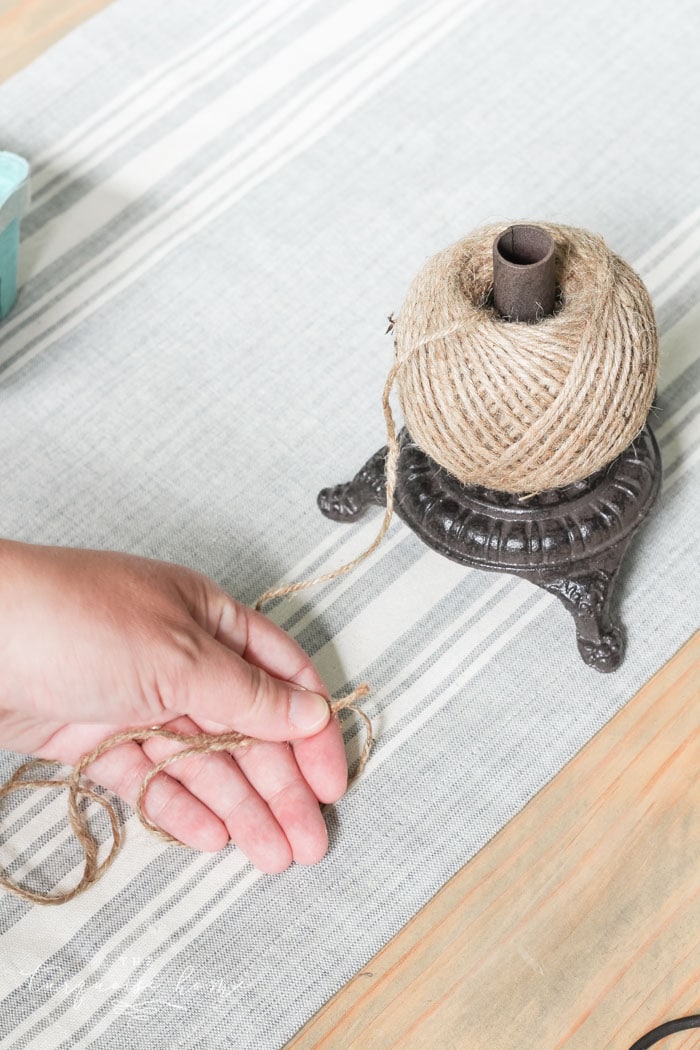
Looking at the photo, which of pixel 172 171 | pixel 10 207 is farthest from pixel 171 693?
pixel 172 171

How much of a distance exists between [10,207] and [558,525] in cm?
56

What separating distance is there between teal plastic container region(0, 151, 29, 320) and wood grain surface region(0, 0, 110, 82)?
32 centimetres

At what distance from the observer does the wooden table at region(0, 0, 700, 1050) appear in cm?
78

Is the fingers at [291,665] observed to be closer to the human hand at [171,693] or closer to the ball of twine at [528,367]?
the human hand at [171,693]

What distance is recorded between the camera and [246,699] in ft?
2.60

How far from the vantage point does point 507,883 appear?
0.83m

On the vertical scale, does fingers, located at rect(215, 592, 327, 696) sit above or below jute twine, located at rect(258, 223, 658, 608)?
below

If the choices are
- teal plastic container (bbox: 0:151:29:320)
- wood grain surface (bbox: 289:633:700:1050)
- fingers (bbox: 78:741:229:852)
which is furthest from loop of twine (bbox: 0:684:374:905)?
teal plastic container (bbox: 0:151:29:320)

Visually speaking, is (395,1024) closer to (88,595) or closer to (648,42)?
(88,595)

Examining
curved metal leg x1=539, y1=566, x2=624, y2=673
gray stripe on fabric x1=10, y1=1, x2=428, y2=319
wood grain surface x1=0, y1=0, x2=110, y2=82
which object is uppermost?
wood grain surface x1=0, y1=0, x2=110, y2=82

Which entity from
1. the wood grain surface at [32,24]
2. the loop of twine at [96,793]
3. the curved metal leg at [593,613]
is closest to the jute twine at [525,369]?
the curved metal leg at [593,613]

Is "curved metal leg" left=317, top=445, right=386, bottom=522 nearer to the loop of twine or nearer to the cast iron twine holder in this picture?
the cast iron twine holder

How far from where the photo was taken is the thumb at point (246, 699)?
77cm

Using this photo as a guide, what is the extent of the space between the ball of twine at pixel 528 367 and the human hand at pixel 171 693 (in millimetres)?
207
